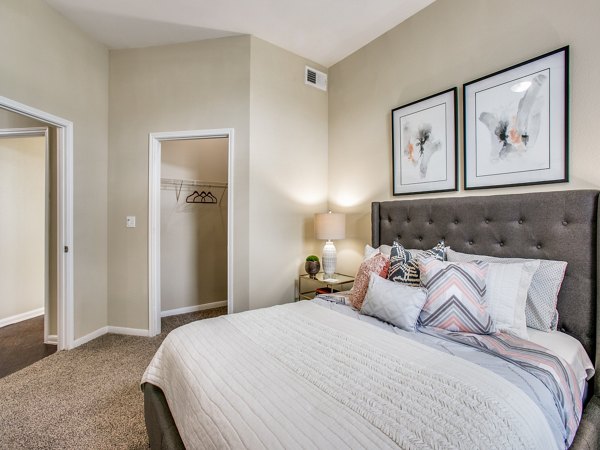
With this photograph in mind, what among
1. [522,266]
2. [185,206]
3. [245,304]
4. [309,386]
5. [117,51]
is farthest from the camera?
[185,206]

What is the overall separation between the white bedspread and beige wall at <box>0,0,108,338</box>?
6.48 feet

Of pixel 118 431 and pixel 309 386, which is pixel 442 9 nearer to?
pixel 309 386

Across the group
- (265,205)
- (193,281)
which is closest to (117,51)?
(265,205)

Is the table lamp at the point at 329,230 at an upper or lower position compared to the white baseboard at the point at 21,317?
upper

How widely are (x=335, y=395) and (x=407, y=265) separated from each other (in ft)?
3.59

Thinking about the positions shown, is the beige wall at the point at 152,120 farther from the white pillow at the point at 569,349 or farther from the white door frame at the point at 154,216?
the white pillow at the point at 569,349

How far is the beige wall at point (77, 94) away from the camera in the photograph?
2.16 m

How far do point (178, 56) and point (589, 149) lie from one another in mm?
3289

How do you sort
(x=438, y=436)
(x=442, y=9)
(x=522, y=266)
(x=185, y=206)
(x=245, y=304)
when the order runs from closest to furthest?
(x=438, y=436)
(x=522, y=266)
(x=442, y=9)
(x=245, y=304)
(x=185, y=206)

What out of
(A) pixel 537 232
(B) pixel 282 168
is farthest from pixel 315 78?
(A) pixel 537 232

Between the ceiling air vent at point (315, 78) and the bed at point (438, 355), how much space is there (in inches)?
70.1

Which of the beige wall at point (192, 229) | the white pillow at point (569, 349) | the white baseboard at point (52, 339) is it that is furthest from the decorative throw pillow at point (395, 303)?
the white baseboard at point (52, 339)

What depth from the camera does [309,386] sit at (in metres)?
0.96

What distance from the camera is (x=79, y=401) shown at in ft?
6.18
